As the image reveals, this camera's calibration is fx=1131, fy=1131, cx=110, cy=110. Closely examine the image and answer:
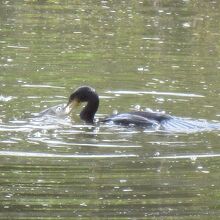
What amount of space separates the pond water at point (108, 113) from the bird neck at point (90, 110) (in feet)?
0.36

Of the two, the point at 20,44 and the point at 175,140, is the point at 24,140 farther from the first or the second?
the point at 20,44

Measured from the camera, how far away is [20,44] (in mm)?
18094

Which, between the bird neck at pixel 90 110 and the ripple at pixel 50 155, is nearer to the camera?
the ripple at pixel 50 155

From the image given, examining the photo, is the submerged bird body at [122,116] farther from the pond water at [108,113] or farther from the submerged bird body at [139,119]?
the pond water at [108,113]

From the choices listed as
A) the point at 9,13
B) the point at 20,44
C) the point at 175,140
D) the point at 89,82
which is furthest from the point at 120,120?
the point at 9,13

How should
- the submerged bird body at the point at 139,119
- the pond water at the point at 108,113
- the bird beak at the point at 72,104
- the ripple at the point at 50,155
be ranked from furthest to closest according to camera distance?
1. the bird beak at the point at 72,104
2. the submerged bird body at the point at 139,119
3. the ripple at the point at 50,155
4. the pond water at the point at 108,113

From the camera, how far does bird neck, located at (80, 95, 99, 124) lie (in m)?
12.5

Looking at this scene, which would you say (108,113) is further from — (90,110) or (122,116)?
(122,116)

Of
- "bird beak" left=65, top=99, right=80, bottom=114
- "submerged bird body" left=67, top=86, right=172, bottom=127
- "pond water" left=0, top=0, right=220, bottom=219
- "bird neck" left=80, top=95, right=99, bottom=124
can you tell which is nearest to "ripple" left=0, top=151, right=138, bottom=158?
"pond water" left=0, top=0, right=220, bottom=219

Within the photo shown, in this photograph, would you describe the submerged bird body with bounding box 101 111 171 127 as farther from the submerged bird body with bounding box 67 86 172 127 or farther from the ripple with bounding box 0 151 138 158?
the ripple with bounding box 0 151 138 158

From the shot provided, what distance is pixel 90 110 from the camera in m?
12.6

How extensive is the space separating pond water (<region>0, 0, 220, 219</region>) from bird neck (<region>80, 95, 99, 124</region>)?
11 centimetres

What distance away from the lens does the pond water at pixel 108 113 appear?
9117 millimetres

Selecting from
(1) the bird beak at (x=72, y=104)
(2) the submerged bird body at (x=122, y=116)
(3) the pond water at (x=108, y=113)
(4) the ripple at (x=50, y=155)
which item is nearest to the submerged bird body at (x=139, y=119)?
(2) the submerged bird body at (x=122, y=116)
